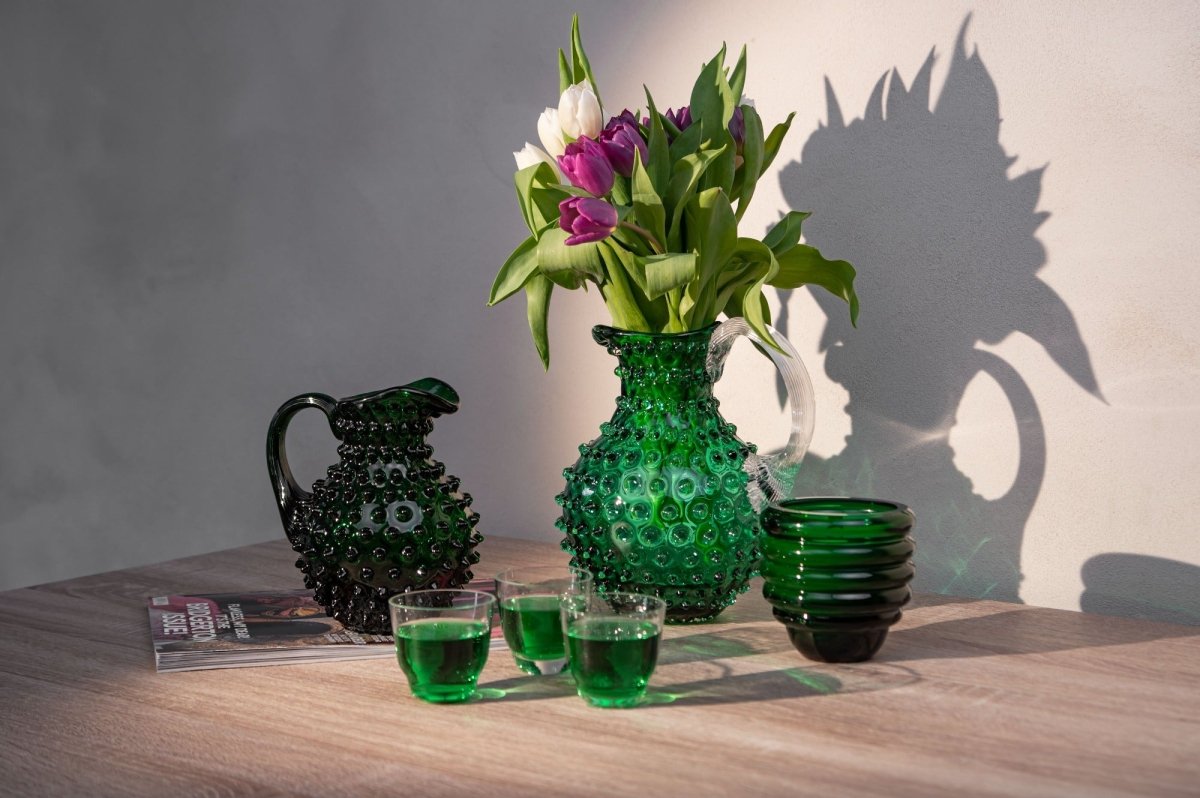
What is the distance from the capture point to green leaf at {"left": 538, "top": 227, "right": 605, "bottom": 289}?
105 cm

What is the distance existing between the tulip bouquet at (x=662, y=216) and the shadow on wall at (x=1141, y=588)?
1.12 feet

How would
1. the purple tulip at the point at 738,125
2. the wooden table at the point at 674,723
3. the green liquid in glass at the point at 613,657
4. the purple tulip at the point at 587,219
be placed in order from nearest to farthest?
1. the wooden table at the point at 674,723
2. the green liquid in glass at the point at 613,657
3. the purple tulip at the point at 587,219
4. the purple tulip at the point at 738,125

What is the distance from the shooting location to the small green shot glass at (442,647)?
0.84 meters

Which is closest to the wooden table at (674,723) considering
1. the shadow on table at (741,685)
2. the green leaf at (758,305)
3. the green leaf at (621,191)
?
the shadow on table at (741,685)

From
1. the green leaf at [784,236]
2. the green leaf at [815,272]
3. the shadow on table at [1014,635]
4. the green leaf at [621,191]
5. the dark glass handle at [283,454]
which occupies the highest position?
the green leaf at [621,191]

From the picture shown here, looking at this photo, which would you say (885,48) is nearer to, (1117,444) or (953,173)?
(953,173)

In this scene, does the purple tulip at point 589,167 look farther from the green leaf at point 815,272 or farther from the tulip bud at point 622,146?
the green leaf at point 815,272

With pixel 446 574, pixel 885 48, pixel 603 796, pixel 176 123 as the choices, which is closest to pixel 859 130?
pixel 885 48

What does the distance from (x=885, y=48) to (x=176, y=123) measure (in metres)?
1.15

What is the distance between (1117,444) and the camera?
3.63ft

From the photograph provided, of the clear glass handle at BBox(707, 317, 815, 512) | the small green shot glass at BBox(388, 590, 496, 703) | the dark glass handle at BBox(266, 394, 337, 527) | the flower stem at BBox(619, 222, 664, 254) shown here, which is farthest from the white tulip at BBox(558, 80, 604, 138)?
the small green shot glass at BBox(388, 590, 496, 703)

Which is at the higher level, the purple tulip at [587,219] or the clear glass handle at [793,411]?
the purple tulip at [587,219]

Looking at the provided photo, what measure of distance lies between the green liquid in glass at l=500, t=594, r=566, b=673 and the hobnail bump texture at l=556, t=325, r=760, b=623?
0.46 feet

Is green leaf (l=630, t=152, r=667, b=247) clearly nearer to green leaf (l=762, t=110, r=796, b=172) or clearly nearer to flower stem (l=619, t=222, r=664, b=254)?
flower stem (l=619, t=222, r=664, b=254)
